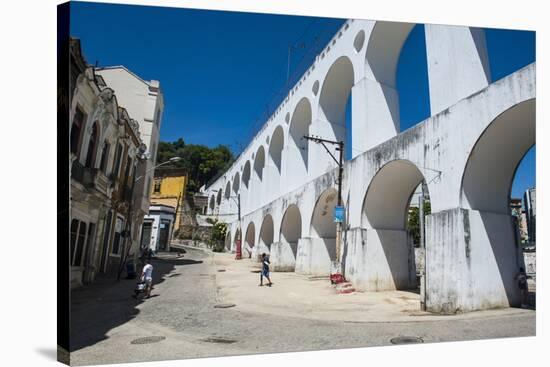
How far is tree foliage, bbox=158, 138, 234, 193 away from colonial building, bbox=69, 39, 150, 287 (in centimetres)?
43

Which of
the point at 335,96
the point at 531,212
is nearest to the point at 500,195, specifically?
the point at 531,212

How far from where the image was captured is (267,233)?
50.0ft

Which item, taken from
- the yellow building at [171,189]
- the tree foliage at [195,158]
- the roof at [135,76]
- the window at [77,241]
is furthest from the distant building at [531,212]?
the window at [77,241]

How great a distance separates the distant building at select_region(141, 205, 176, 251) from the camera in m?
7.40

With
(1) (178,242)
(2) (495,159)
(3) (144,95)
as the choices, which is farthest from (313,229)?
(3) (144,95)

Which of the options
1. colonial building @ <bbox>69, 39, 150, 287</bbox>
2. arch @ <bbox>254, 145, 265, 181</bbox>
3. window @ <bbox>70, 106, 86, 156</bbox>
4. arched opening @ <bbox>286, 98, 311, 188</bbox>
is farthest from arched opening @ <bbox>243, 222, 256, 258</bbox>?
window @ <bbox>70, 106, 86, 156</bbox>

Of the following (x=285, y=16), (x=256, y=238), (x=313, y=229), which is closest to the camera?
(x=285, y=16)

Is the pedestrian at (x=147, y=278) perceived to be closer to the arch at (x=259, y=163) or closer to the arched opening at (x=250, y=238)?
the arched opening at (x=250, y=238)

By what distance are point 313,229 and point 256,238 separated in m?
3.51

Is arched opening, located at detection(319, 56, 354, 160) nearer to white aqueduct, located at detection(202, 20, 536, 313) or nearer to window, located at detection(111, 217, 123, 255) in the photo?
white aqueduct, located at detection(202, 20, 536, 313)

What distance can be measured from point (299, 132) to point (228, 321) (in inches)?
486

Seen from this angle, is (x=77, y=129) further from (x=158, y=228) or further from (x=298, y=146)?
(x=298, y=146)

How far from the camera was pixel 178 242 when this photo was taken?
8.33 metres

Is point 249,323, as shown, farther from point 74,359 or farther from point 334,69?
point 334,69
